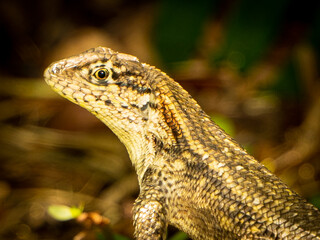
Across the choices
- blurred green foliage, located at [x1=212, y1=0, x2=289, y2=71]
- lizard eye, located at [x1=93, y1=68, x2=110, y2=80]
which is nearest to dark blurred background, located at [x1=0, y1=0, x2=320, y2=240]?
blurred green foliage, located at [x1=212, y1=0, x2=289, y2=71]

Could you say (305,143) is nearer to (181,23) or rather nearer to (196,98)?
(196,98)

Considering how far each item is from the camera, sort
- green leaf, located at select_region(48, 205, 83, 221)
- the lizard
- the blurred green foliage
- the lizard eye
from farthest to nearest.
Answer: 1. the blurred green foliage
2. the lizard eye
3. green leaf, located at select_region(48, 205, 83, 221)
4. the lizard

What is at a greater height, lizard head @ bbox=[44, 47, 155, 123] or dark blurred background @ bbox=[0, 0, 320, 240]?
dark blurred background @ bbox=[0, 0, 320, 240]

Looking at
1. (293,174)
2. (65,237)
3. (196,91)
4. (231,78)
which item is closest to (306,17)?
(231,78)

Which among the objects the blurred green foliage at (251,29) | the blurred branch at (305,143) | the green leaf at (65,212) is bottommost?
the green leaf at (65,212)

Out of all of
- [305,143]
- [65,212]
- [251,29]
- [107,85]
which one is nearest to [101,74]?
[107,85]

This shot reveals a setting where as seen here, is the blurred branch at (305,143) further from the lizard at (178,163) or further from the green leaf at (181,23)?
the lizard at (178,163)

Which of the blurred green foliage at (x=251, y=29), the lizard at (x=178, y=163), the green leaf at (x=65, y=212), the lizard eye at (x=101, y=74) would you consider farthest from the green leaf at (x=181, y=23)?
the green leaf at (x=65, y=212)

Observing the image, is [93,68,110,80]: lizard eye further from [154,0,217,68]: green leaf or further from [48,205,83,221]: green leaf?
[154,0,217,68]: green leaf
